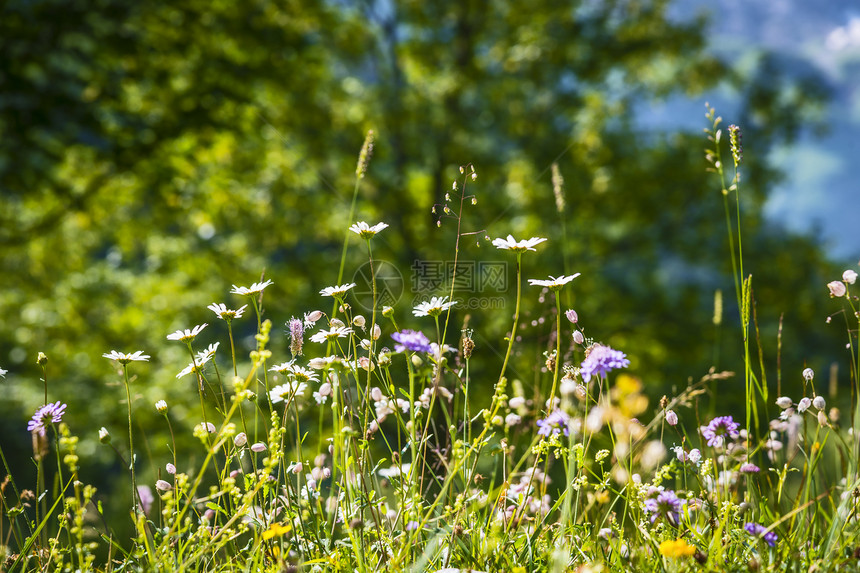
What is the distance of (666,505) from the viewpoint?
43.4 inches

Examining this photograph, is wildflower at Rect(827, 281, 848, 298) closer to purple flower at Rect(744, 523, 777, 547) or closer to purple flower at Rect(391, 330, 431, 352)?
purple flower at Rect(744, 523, 777, 547)

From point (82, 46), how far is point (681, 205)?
7.12 m

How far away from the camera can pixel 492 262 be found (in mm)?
6461

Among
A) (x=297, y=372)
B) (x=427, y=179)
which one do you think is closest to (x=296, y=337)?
(x=297, y=372)

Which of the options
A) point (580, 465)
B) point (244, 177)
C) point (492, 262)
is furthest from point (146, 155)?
point (580, 465)

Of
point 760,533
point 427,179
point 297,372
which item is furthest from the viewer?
point 427,179

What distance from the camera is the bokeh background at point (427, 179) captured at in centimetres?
684

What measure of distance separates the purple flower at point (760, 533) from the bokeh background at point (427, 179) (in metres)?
5.37

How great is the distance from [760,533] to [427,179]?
710 cm

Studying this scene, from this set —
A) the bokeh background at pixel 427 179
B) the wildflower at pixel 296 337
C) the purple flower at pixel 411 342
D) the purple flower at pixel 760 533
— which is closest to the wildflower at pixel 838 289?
the purple flower at pixel 760 533

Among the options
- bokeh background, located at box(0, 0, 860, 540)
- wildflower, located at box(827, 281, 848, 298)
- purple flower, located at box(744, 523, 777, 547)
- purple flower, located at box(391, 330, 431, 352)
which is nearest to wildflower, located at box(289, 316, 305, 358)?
purple flower, located at box(391, 330, 431, 352)

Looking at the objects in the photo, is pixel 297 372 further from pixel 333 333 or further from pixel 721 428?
pixel 721 428

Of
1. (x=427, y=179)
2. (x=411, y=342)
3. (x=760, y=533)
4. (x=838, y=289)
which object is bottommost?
(x=760, y=533)

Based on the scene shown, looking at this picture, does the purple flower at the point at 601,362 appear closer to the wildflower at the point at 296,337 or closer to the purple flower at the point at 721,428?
the purple flower at the point at 721,428
